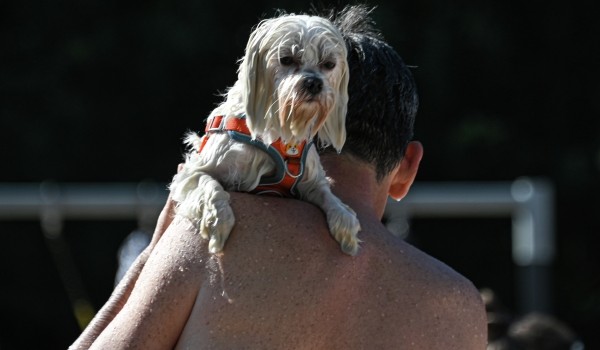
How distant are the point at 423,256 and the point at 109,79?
1072cm

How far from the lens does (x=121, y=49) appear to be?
12.9 m

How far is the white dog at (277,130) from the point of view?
240 centimetres

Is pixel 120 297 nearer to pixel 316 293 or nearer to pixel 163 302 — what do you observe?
pixel 163 302

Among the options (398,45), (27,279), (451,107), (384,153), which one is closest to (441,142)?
(451,107)

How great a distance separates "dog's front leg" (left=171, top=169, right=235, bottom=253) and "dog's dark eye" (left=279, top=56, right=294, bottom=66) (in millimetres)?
297

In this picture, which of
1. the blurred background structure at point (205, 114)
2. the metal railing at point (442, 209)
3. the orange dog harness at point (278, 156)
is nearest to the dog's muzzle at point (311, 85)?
the orange dog harness at point (278, 156)

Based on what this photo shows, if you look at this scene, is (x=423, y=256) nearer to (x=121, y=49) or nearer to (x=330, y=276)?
(x=330, y=276)

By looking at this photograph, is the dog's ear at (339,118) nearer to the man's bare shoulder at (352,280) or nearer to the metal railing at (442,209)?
the man's bare shoulder at (352,280)

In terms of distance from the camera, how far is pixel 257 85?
2.44 m

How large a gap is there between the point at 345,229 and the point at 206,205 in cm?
29

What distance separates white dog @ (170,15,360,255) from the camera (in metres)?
2.40

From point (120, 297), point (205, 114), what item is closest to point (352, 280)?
point (120, 297)

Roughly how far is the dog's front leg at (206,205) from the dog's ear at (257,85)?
0.16m

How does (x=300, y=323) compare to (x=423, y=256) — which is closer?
(x=300, y=323)
